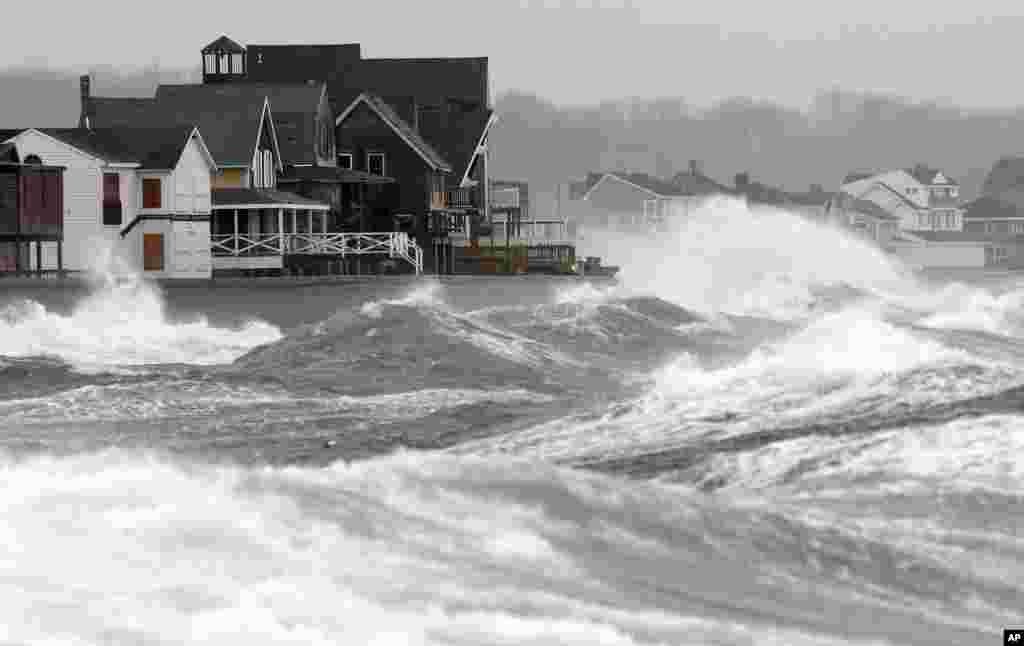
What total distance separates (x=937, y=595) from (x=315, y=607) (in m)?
3.76

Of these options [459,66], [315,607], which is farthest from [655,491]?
[459,66]

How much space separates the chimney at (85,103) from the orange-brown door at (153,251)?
15.5 m

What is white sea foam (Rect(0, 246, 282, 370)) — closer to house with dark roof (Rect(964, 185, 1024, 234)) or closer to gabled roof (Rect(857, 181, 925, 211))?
gabled roof (Rect(857, 181, 925, 211))

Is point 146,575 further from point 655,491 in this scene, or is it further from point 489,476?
point 655,491

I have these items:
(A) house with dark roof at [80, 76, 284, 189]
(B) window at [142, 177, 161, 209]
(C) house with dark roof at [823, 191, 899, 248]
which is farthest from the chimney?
(C) house with dark roof at [823, 191, 899, 248]

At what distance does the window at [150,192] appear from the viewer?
2136 inches

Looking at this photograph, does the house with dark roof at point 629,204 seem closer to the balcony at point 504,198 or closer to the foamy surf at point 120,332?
the balcony at point 504,198

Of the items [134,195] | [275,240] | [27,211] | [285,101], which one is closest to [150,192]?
[134,195]

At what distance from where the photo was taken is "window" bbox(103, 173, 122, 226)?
52.7m

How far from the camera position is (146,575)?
1102 centimetres

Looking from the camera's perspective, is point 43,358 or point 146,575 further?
point 43,358

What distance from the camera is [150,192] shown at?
5434cm

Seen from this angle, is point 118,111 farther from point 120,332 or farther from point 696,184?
point 696,184

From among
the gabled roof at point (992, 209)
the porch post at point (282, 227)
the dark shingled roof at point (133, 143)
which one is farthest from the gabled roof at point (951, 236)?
the dark shingled roof at point (133, 143)
